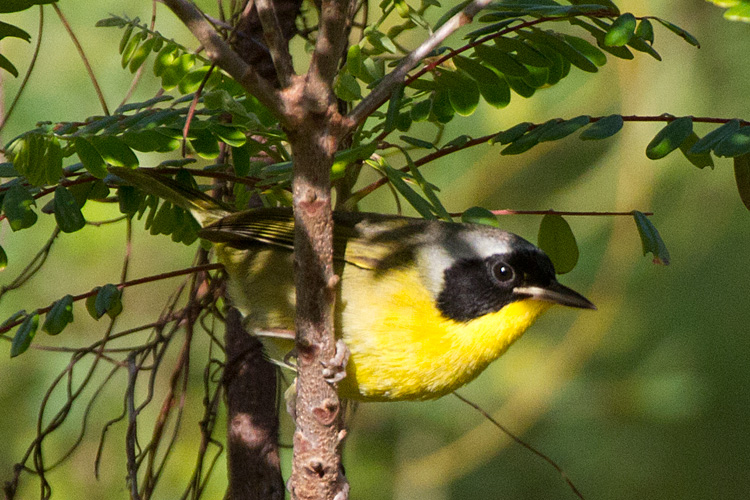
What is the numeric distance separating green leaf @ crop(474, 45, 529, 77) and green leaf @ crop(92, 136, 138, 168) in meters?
0.80

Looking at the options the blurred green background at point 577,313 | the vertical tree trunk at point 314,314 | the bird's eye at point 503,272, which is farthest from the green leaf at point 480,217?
the blurred green background at point 577,313

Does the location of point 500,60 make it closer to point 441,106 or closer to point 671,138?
point 441,106

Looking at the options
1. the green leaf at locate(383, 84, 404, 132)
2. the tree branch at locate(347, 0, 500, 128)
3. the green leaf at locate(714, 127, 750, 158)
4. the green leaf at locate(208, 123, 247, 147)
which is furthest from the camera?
the green leaf at locate(208, 123, 247, 147)

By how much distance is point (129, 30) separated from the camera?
2205 millimetres

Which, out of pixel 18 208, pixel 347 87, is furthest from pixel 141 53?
pixel 347 87

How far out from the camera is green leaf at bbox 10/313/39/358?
192 centimetres

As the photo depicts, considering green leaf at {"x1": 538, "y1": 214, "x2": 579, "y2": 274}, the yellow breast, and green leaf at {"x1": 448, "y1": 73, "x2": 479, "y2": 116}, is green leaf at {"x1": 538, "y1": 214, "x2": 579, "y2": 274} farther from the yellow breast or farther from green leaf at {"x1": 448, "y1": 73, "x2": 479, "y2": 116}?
green leaf at {"x1": 448, "y1": 73, "x2": 479, "y2": 116}

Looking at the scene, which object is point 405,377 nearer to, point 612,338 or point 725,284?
point 612,338

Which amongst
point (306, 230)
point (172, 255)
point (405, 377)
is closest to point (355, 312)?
point (405, 377)

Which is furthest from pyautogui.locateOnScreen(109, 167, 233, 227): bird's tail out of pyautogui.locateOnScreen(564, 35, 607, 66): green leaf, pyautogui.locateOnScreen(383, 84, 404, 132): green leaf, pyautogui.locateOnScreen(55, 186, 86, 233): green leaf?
pyautogui.locateOnScreen(564, 35, 607, 66): green leaf

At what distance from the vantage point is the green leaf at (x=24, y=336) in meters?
1.92

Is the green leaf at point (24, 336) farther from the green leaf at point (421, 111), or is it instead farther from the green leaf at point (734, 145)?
the green leaf at point (734, 145)

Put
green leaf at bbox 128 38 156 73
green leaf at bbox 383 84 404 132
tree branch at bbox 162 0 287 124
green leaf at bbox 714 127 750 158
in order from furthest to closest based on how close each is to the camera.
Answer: green leaf at bbox 128 38 156 73, green leaf at bbox 383 84 404 132, green leaf at bbox 714 127 750 158, tree branch at bbox 162 0 287 124

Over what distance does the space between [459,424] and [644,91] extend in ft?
5.99
